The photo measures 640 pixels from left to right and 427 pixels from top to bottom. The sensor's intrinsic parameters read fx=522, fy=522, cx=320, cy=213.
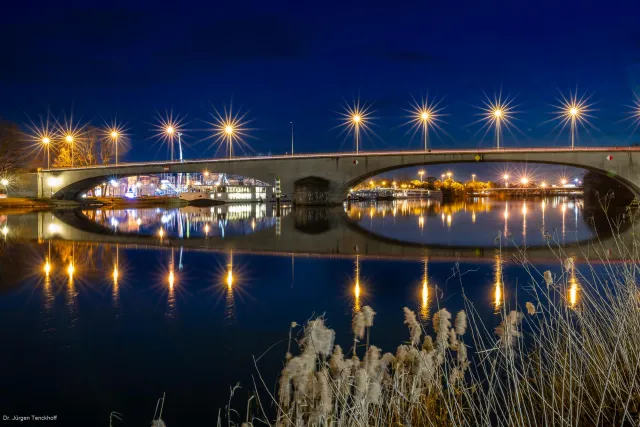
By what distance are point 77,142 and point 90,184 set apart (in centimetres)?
1584

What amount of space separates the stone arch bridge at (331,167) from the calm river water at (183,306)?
44.1 metres

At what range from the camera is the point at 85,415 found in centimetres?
690

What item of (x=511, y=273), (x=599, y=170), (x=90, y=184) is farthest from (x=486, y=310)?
(x=90, y=184)

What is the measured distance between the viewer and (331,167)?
77062 millimetres

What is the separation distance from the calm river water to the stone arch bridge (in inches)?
1736

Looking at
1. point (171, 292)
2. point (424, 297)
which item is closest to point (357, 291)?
point (424, 297)

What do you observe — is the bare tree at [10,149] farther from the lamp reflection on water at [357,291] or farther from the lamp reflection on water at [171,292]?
the lamp reflection on water at [357,291]

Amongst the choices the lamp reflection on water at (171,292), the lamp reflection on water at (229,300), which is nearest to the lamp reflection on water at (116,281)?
the lamp reflection on water at (171,292)

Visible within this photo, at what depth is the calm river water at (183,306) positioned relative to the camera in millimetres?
7637

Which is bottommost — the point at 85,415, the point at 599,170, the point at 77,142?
the point at 85,415

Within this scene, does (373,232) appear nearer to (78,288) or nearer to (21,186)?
(78,288)

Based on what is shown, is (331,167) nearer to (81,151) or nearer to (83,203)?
(83,203)

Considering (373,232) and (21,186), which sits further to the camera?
(21,186)

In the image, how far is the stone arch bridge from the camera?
210 ft
